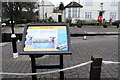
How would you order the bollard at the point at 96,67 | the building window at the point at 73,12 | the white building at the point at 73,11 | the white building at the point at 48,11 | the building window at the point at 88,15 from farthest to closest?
1. the white building at the point at 48,11
2. the building window at the point at 88,15
3. the building window at the point at 73,12
4. the white building at the point at 73,11
5. the bollard at the point at 96,67

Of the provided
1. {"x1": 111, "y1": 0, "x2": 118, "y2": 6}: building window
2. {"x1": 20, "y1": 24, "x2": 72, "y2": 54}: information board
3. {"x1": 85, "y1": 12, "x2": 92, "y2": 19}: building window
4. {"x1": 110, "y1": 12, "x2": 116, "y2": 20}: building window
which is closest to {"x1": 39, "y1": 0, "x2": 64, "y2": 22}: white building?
{"x1": 85, "y1": 12, "x2": 92, "y2": 19}: building window

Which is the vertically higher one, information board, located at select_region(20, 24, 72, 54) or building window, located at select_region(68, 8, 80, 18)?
building window, located at select_region(68, 8, 80, 18)

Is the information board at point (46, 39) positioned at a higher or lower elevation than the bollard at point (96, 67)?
higher

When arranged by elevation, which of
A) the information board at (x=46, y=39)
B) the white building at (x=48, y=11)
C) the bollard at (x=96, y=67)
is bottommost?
the bollard at (x=96, y=67)

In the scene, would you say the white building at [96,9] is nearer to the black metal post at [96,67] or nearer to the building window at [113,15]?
the building window at [113,15]

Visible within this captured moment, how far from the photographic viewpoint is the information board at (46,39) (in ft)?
8.48

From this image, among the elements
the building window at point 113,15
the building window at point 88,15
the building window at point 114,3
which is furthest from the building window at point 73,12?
the building window at point 114,3

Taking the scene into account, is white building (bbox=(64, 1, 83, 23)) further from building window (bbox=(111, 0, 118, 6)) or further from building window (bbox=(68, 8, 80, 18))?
building window (bbox=(111, 0, 118, 6))

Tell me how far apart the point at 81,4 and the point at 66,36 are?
1119 inches

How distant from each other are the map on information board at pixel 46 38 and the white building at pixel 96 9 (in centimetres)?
2774

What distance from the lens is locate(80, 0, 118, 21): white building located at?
2897cm

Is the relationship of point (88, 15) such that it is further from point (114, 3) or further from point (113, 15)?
point (114, 3)

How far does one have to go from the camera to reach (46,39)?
107 inches

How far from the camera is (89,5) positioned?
95.3 ft
